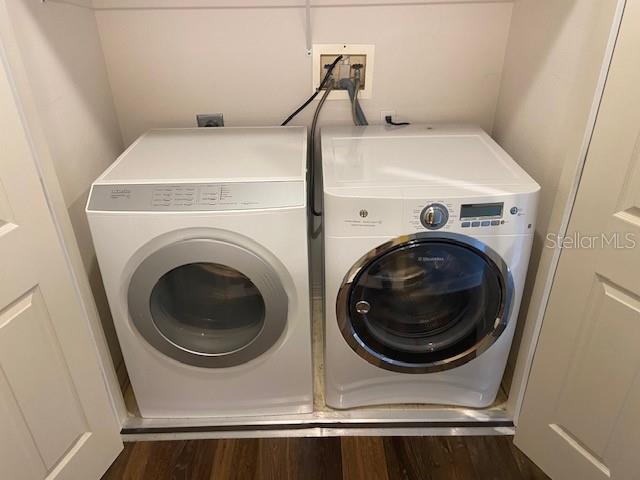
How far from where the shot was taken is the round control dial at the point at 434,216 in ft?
3.76

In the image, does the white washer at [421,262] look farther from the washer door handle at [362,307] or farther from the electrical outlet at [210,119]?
the electrical outlet at [210,119]

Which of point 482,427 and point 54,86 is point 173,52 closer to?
point 54,86

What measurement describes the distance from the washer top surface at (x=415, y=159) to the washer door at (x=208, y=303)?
320 millimetres

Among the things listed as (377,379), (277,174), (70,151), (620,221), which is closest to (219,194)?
(277,174)

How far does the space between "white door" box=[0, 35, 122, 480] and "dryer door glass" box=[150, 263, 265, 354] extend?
21 centimetres

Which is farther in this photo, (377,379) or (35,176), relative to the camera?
(377,379)

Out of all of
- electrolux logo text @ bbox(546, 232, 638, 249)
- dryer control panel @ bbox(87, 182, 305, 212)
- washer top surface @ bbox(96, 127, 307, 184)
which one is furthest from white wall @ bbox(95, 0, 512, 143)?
electrolux logo text @ bbox(546, 232, 638, 249)

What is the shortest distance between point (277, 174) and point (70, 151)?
0.60m

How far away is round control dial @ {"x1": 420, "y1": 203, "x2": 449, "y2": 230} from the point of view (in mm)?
1145

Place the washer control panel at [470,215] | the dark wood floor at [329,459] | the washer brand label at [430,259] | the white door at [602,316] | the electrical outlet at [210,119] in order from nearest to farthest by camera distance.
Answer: the white door at [602,316] → the washer control panel at [470,215] → the washer brand label at [430,259] → the dark wood floor at [329,459] → the electrical outlet at [210,119]

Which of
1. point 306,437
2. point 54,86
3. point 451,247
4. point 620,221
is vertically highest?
point 54,86

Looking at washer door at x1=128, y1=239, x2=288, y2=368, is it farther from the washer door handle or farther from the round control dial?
the round control dial

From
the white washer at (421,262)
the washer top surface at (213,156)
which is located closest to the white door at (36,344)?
the washer top surface at (213,156)

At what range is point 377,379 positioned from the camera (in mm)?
1461
